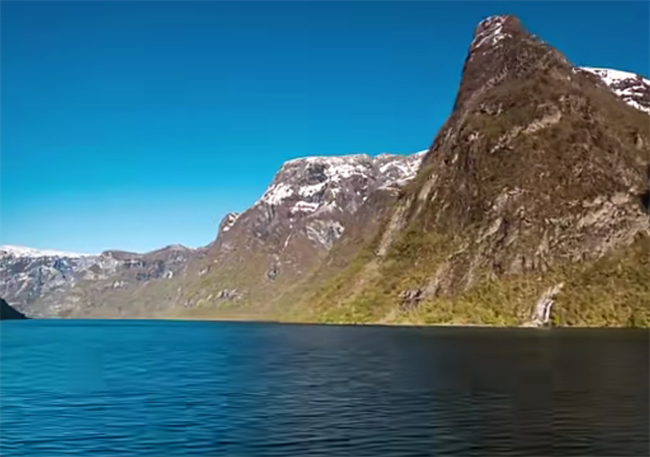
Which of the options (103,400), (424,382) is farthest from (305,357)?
(103,400)

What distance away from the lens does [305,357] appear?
160875 millimetres

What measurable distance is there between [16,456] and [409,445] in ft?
94.3

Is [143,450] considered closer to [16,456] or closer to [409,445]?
[16,456]

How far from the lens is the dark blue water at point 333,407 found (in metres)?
60.6

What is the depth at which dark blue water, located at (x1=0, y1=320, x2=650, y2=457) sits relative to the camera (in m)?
60.6

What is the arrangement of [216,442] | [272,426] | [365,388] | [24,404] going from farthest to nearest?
[365,388] < [24,404] < [272,426] < [216,442]

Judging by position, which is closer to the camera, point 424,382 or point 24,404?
point 24,404

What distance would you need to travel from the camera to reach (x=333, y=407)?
82625 mm

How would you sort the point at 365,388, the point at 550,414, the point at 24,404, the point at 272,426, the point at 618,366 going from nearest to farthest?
the point at 272,426, the point at 550,414, the point at 24,404, the point at 365,388, the point at 618,366

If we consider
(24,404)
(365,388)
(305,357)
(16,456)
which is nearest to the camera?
(16,456)

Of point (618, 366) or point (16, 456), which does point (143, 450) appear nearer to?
point (16, 456)

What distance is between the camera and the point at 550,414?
75.1 meters

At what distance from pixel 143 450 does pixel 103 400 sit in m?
33.4

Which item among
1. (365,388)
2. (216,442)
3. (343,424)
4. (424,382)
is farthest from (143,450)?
(424,382)
